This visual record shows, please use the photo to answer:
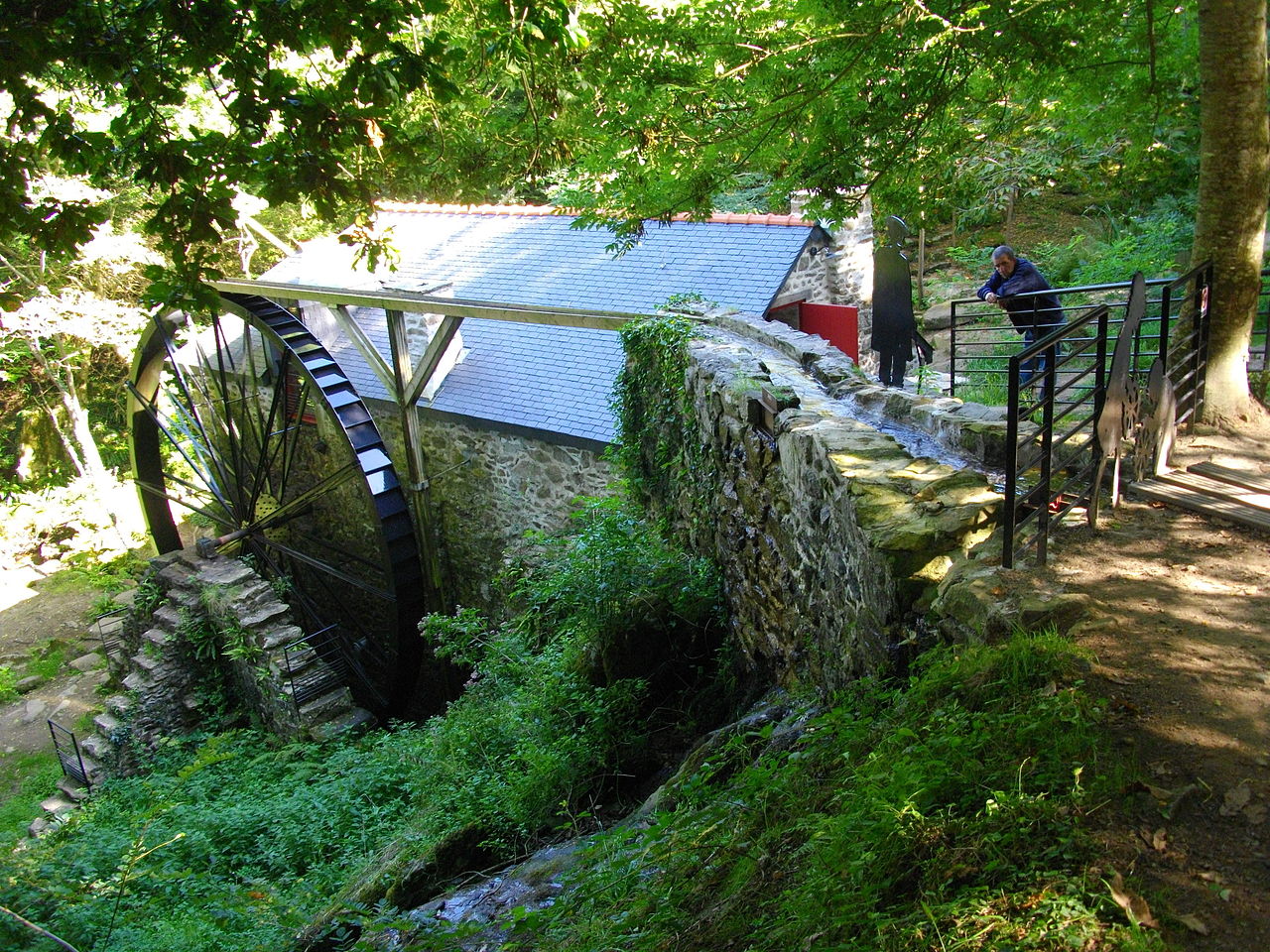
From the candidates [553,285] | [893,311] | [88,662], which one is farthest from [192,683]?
[893,311]

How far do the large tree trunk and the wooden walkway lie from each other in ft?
2.27

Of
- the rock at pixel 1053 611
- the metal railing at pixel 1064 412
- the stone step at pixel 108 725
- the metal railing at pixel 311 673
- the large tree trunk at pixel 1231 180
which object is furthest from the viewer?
the stone step at pixel 108 725

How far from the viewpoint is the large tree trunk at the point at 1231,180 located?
3.79 metres

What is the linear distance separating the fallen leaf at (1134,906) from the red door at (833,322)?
7.34m

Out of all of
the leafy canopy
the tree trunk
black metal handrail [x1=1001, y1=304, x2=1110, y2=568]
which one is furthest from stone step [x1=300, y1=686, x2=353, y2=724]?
the tree trunk

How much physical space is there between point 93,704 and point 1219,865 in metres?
11.4

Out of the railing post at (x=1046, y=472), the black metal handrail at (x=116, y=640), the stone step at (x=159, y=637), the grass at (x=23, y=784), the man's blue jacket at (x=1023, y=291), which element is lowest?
the grass at (x=23, y=784)

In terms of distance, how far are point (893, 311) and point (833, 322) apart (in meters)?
0.63

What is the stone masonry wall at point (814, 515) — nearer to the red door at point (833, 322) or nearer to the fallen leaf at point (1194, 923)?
the fallen leaf at point (1194, 923)

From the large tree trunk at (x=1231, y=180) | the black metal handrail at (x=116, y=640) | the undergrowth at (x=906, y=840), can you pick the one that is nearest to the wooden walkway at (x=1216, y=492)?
the large tree trunk at (x=1231, y=180)

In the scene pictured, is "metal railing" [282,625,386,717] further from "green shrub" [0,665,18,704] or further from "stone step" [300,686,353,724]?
"green shrub" [0,665,18,704]

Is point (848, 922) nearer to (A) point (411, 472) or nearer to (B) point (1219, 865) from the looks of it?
(B) point (1219, 865)

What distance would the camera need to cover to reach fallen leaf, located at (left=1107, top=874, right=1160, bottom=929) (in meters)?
1.64

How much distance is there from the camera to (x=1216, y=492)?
3.43 meters
